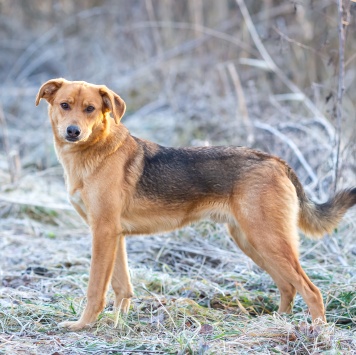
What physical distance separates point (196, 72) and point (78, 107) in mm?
7395

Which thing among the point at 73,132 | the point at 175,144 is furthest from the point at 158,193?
the point at 175,144

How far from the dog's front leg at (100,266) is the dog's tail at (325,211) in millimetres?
1500

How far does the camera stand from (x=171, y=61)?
1255 centimetres

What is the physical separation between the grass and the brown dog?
0.88 feet

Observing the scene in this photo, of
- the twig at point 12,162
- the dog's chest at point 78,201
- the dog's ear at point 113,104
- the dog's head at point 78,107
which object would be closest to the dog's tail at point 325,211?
the dog's ear at point 113,104

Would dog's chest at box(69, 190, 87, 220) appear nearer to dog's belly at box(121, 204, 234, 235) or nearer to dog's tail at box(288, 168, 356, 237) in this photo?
dog's belly at box(121, 204, 234, 235)

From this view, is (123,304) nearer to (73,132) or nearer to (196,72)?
(73,132)

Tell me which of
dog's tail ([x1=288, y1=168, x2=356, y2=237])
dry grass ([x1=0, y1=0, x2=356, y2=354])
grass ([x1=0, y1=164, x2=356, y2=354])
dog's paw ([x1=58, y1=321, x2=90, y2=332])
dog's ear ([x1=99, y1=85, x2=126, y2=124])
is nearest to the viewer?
grass ([x1=0, y1=164, x2=356, y2=354])

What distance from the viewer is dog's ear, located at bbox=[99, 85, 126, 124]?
4898 mm

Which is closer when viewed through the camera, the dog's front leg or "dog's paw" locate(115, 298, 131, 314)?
the dog's front leg

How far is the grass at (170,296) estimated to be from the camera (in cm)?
416

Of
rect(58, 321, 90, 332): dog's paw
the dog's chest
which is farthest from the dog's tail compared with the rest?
rect(58, 321, 90, 332): dog's paw

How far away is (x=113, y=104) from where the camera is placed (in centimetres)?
491

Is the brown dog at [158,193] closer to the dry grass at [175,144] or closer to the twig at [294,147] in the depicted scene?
the dry grass at [175,144]
